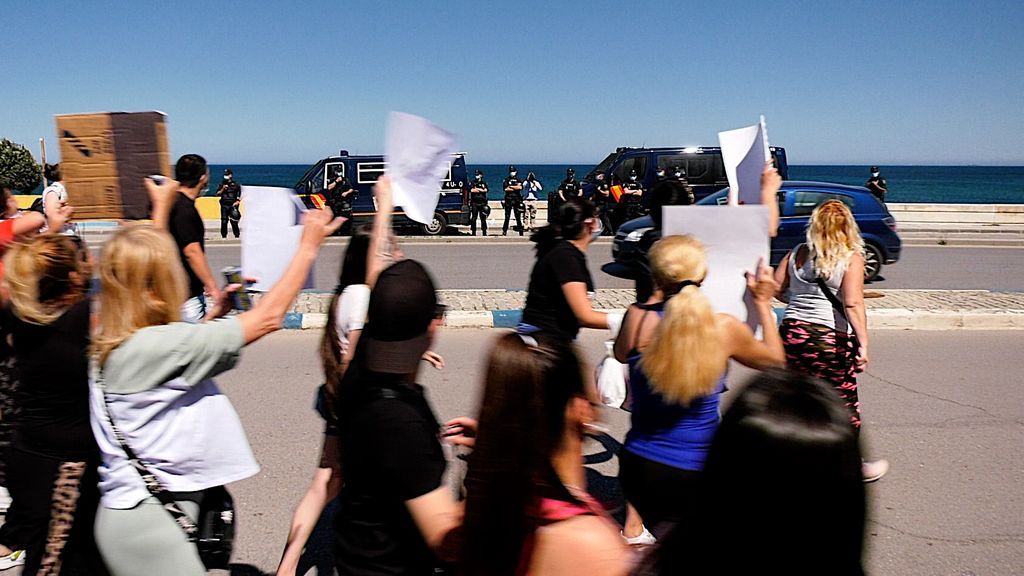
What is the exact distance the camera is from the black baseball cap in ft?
7.05

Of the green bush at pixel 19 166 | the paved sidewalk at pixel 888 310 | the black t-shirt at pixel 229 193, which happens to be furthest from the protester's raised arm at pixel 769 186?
the green bush at pixel 19 166

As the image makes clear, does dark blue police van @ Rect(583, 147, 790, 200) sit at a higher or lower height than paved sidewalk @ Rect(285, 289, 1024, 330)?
higher

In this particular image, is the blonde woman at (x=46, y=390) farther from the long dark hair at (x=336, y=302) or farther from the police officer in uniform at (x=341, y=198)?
the police officer in uniform at (x=341, y=198)

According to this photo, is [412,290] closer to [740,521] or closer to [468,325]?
[740,521]

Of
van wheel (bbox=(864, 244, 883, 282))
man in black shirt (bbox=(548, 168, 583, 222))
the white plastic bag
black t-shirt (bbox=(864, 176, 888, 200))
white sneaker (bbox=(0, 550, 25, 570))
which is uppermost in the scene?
man in black shirt (bbox=(548, 168, 583, 222))

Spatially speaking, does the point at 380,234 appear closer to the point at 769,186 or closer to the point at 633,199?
the point at 769,186

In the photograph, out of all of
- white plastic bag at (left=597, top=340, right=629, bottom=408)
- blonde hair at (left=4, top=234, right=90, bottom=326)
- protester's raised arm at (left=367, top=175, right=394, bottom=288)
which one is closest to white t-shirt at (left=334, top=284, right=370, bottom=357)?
protester's raised arm at (left=367, top=175, right=394, bottom=288)

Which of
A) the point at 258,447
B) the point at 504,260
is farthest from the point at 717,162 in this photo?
the point at 258,447

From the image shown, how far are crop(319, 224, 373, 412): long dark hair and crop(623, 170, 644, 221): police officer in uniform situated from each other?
16.0m

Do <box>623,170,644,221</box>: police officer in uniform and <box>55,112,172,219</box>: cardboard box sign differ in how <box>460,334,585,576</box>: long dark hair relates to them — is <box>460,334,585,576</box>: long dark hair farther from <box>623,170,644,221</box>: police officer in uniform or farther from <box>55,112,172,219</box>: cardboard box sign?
<box>623,170,644,221</box>: police officer in uniform

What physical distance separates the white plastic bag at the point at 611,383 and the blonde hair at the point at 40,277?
252 centimetres

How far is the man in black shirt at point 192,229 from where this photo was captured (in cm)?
478

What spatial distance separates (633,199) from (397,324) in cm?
1758

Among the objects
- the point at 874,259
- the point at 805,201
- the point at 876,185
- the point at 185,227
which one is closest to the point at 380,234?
the point at 185,227
